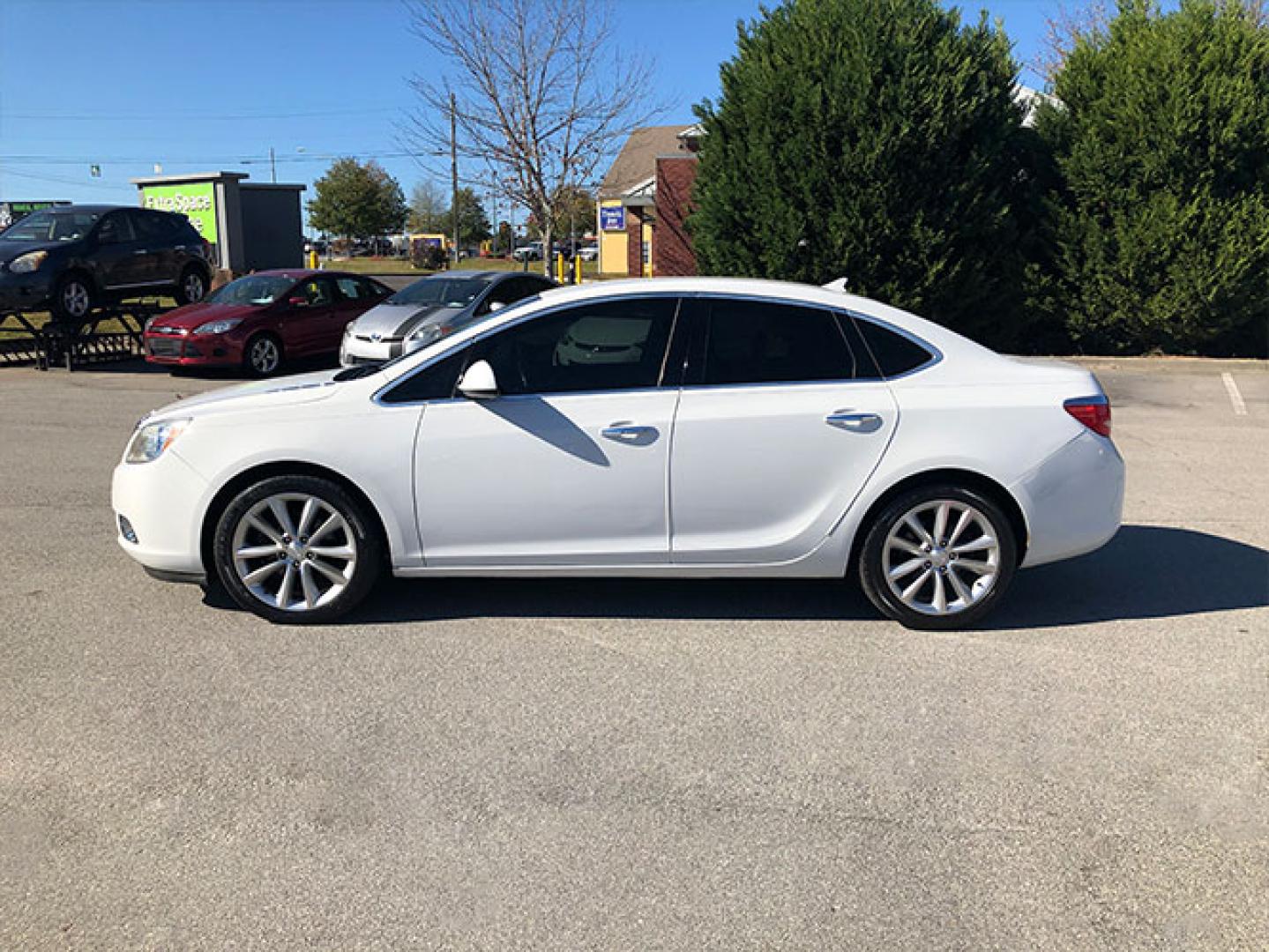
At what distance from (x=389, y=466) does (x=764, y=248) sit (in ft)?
35.7

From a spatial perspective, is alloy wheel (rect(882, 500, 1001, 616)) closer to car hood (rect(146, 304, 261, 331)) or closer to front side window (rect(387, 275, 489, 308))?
front side window (rect(387, 275, 489, 308))

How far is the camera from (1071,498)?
4816 millimetres

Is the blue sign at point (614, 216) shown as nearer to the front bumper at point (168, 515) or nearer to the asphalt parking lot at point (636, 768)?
the asphalt parking lot at point (636, 768)

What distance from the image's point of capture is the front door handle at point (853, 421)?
4746mm

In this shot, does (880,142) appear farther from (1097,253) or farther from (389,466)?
(389,466)

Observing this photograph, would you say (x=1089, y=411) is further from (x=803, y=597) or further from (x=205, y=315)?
(x=205, y=315)

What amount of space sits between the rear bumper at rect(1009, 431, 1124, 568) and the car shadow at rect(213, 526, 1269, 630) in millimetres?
416

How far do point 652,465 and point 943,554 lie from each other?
141cm

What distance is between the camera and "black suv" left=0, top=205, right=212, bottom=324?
49.2 feet

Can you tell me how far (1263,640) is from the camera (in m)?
4.77

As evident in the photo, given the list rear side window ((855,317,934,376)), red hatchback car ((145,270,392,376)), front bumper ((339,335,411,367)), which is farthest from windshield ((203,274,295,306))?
rear side window ((855,317,934,376))

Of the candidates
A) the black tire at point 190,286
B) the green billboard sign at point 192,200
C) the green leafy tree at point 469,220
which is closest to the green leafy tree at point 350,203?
the green leafy tree at point 469,220

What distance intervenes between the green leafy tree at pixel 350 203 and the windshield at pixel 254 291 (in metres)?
61.8

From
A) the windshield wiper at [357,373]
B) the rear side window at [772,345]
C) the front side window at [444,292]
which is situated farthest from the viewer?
the front side window at [444,292]
